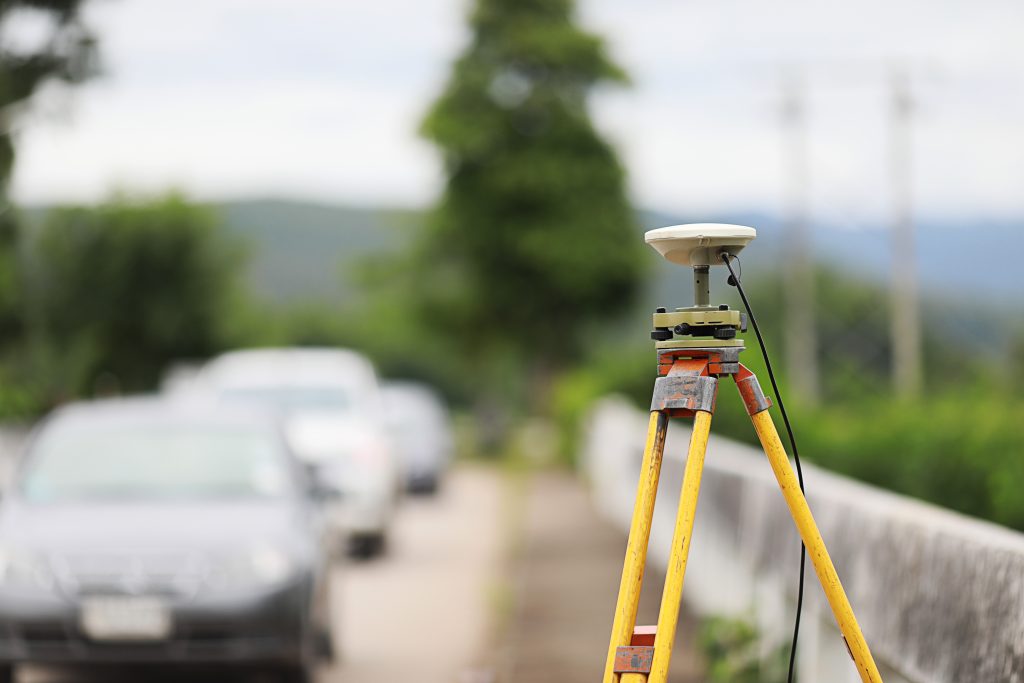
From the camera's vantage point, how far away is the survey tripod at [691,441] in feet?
12.4

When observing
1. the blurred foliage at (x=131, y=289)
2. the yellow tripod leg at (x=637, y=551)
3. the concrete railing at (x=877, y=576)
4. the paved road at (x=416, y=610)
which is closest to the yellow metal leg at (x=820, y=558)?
the yellow tripod leg at (x=637, y=551)

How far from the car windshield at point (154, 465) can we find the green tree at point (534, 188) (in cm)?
3994

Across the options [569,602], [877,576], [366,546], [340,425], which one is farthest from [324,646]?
[366,546]

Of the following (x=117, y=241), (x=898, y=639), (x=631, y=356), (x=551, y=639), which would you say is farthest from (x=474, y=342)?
(x=898, y=639)

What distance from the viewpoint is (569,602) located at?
41.1ft

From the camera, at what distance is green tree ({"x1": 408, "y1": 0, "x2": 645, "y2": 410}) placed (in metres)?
50.0

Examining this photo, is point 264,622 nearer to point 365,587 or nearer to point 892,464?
point 892,464

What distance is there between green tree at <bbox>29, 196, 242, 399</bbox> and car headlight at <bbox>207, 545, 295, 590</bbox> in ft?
167

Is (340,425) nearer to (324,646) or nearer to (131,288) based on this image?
(324,646)

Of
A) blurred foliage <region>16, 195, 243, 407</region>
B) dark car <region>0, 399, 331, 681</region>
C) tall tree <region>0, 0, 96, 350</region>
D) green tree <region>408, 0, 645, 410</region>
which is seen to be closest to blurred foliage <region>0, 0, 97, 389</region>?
tall tree <region>0, 0, 96, 350</region>

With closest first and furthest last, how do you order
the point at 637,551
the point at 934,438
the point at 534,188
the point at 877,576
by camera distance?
the point at 637,551 → the point at 877,576 → the point at 934,438 → the point at 534,188

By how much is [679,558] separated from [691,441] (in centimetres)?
27

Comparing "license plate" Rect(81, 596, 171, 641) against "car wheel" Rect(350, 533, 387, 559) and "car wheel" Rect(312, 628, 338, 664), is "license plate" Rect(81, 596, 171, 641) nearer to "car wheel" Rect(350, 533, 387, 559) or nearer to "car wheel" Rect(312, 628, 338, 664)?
"car wheel" Rect(312, 628, 338, 664)

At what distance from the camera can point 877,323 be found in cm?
7419
